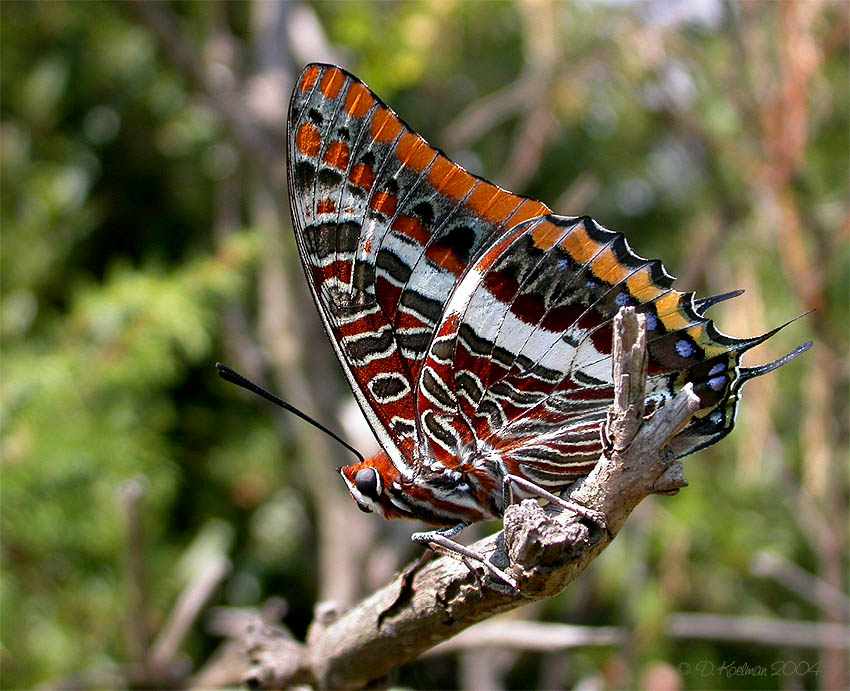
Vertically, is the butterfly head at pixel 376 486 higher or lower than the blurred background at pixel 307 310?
lower

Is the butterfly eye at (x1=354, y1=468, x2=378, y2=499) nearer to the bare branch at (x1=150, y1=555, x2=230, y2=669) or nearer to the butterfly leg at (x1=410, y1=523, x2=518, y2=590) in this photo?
the butterfly leg at (x1=410, y1=523, x2=518, y2=590)

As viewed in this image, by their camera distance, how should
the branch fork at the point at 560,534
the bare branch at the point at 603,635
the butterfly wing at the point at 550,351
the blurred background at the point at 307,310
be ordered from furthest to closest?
1. the blurred background at the point at 307,310
2. the bare branch at the point at 603,635
3. the butterfly wing at the point at 550,351
4. the branch fork at the point at 560,534

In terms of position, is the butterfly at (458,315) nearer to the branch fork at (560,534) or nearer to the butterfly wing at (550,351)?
the butterfly wing at (550,351)

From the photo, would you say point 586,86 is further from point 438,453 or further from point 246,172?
point 438,453

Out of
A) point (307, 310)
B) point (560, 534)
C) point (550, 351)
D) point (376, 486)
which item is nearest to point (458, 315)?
point (550, 351)

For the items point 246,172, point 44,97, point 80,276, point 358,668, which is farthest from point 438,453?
point 44,97

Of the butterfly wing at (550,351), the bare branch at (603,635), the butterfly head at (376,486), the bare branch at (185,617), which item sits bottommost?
the bare branch at (603,635)

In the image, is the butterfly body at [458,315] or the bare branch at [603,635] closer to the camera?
the butterfly body at [458,315]

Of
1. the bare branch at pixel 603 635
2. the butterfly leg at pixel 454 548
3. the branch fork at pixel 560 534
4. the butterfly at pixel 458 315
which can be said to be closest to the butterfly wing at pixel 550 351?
the butterfly at pixel 458 315

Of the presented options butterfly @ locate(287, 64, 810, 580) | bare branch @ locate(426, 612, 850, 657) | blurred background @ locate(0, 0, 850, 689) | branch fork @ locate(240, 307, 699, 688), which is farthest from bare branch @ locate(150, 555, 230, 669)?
branch fork @ locate(240, 307, 699, 688)
